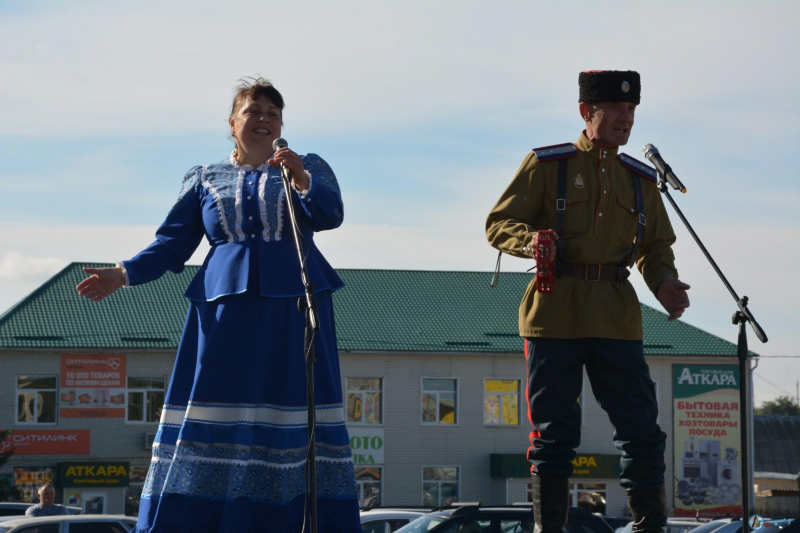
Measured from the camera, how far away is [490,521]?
11359 millimetres

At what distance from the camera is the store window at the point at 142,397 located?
40656mm

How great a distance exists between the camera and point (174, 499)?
4.98 meters

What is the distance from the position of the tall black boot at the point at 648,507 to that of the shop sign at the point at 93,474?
36.6m

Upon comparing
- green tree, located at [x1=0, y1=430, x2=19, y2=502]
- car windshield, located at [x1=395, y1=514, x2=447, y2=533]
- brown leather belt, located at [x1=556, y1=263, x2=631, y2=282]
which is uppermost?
brown leather belt, located at [x1=556, y1=263, x2=631, y2=282]

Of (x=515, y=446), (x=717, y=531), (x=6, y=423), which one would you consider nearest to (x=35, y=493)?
(x=6, y=423)

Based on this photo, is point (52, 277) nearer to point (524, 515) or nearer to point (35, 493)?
point (35, 493)

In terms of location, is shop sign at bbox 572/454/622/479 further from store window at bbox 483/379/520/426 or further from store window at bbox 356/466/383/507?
store window at bbox 356/466/383/507

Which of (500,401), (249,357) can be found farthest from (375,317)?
(249,357)

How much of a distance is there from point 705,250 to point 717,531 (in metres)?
7.85

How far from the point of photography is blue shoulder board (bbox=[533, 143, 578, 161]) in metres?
5.52

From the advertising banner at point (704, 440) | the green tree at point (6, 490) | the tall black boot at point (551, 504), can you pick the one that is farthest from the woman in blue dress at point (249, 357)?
the advertising banner at point (704, 440)

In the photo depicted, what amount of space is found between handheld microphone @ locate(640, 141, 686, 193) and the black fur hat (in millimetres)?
292

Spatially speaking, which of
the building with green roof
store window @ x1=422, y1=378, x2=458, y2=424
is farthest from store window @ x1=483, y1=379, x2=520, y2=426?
store window @ x1=422, y1=378, x2=458, y2=424

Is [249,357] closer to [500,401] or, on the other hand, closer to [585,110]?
[585,110]
